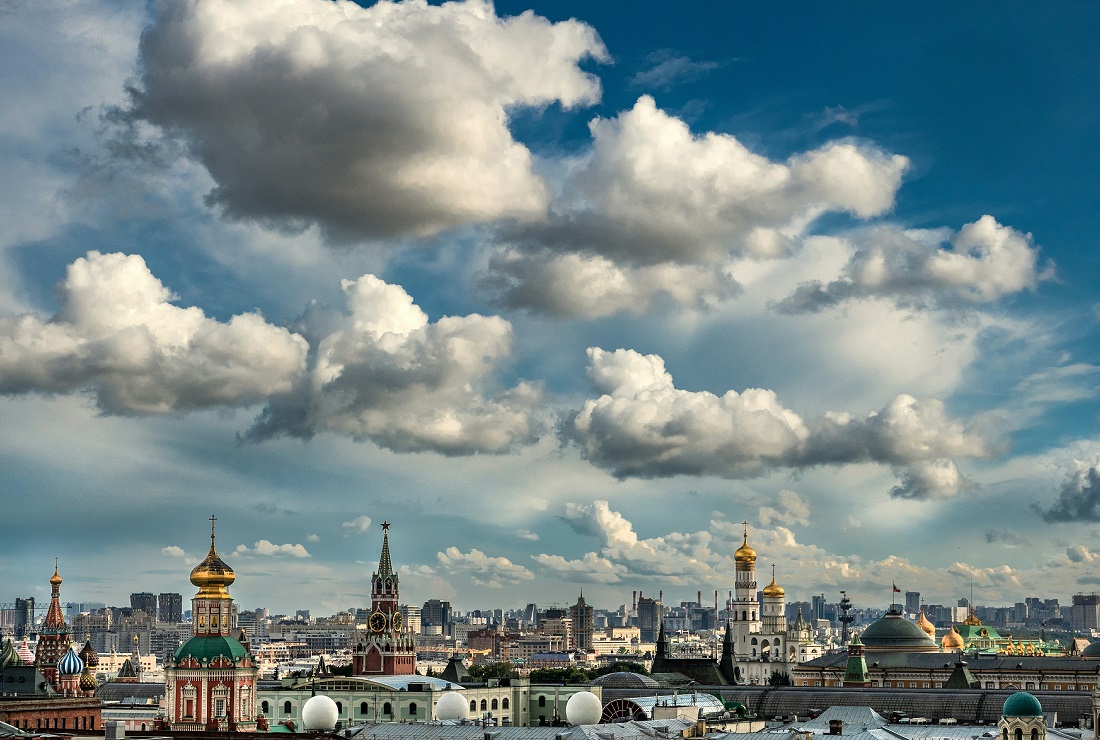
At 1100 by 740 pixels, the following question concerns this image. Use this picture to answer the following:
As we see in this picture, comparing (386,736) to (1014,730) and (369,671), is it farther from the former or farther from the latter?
(369,671)

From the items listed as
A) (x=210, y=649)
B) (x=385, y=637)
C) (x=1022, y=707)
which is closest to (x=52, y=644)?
(x=385, y=637)

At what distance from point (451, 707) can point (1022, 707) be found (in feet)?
170

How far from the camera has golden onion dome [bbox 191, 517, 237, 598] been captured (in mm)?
113062

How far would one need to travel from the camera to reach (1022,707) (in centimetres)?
8819

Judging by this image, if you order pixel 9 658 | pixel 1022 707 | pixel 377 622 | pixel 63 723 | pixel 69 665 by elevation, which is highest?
pixel 377 622

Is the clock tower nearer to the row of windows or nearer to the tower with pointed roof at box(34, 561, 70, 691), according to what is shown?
the tower with pointed roof at box(34, 561, 70, 691)

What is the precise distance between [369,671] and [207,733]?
91445 mm

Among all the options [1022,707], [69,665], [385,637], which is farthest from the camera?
[385,637]

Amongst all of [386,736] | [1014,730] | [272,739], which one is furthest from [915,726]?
[272,739]

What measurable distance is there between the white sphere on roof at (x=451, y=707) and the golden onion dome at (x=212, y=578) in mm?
21925

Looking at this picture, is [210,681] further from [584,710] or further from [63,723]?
[584,710]

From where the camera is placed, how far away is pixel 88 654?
191 meters

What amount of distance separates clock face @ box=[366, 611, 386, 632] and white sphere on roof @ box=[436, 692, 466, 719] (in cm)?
6046

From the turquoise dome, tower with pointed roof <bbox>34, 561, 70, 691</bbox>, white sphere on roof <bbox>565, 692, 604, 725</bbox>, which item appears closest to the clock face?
A: tower with pointed roof <bbox>34, 561, 70, 691</bbox>
